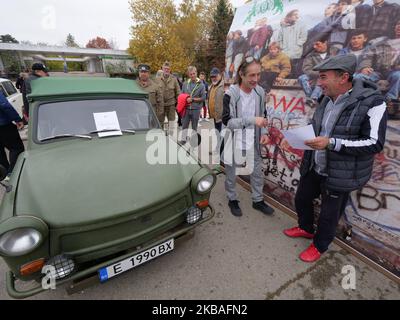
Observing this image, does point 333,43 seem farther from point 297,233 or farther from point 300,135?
point 297,233

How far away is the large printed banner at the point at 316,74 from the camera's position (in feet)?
6.44

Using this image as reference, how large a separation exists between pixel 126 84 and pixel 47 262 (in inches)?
101

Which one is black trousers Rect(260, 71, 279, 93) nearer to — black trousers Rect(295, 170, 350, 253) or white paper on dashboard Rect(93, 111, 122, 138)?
black trousers Rect(295, 170, 350, 253)

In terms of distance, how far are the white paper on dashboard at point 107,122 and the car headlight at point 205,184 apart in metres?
1.28

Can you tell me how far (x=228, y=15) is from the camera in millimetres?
25828

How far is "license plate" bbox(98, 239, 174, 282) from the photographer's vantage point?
5.74 ft

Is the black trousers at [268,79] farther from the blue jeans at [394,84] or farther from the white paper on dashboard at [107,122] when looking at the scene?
the white paper on dashboard at [107,122]

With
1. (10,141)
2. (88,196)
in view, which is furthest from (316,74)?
(10,141)

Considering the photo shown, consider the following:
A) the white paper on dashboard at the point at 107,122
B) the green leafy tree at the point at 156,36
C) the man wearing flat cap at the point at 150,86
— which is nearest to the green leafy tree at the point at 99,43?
the green leafy tree at the point at 156,36

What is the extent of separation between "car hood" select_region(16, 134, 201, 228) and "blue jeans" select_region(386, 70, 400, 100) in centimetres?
191

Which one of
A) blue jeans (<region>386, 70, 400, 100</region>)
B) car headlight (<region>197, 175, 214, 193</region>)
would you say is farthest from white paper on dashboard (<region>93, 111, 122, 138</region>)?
blue jeans (<region>386, 70, 400, 100</region>)

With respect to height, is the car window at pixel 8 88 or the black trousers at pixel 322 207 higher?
the car window at pixel 8 88

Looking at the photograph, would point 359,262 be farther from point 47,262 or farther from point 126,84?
point 126,84
